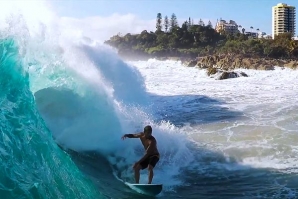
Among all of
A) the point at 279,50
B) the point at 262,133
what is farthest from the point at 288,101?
the point at 279,50

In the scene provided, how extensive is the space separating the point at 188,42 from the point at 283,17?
62210 mm

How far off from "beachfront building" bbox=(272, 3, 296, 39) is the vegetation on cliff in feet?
124

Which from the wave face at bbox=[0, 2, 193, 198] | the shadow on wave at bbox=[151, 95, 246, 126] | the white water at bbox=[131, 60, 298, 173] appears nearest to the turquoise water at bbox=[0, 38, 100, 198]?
the wave face at bbox=[0, 2, 193, 198]

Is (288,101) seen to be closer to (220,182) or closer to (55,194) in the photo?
(220,182)

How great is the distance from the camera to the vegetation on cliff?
264ft

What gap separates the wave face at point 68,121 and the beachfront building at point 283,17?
14740 centimetres

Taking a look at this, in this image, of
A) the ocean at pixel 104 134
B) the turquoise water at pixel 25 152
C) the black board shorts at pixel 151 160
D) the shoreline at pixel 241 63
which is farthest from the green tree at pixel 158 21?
the turquoise water at pixel 25 152

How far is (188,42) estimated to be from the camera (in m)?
110

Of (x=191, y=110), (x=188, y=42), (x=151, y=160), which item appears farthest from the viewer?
(x=188, y=42)

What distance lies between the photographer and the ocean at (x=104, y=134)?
6383 millimetres

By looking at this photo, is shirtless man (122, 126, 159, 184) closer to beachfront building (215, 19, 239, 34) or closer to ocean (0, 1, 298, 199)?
ocean (0, 1, 298, 199)

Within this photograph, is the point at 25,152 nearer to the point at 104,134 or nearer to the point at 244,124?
the point at 104,134

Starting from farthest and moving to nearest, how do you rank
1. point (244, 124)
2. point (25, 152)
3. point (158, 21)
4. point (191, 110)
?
point (158, 21) → point (191, 110) → point (244, 124) → point (25, 152)

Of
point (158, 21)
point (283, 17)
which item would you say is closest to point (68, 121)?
point (158, 21)
